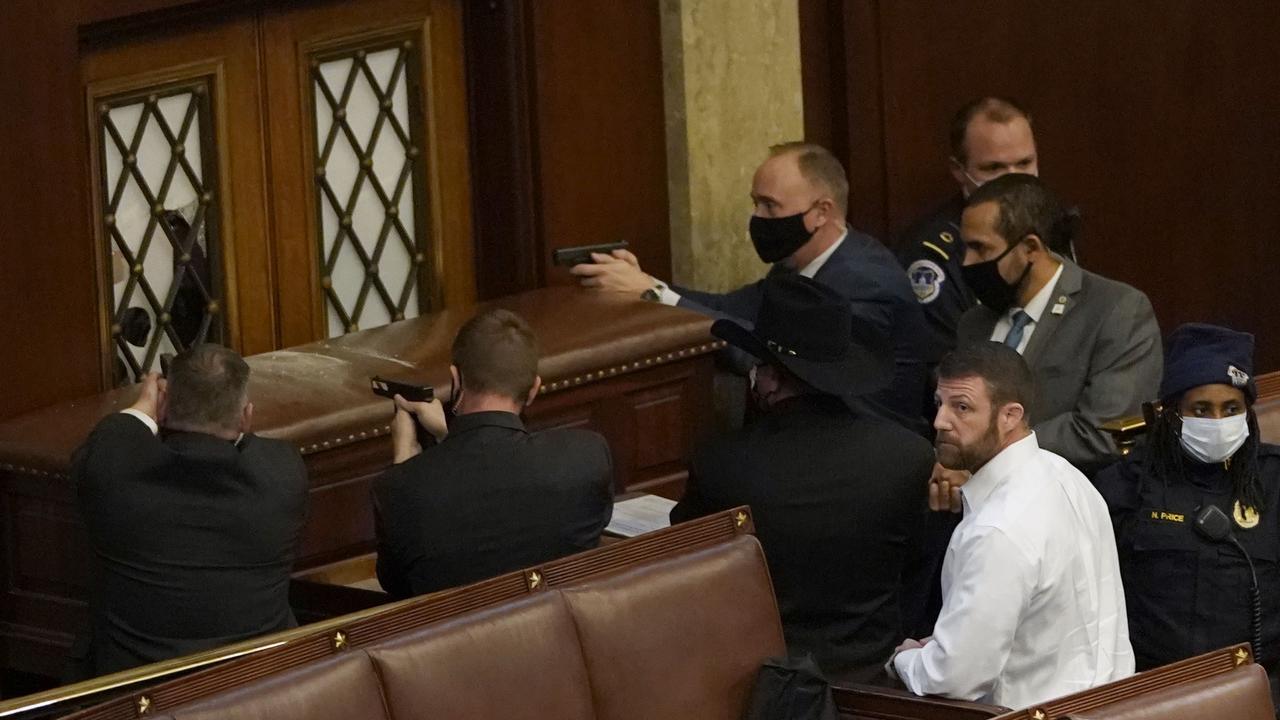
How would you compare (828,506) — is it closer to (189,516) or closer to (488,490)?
(488,490)

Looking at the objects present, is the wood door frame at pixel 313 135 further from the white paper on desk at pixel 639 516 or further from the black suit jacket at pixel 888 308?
the white paper on desk at pixel 639 516

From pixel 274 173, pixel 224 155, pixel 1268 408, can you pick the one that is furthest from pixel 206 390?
pixel 1268 408

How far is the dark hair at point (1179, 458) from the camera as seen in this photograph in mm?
4652

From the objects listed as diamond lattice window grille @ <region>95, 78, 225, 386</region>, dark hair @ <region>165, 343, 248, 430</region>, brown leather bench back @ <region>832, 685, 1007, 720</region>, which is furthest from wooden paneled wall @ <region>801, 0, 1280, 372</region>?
brown leather bench back @ <region>832, 685, 1007, 720</region>

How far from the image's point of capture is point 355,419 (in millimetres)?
5098

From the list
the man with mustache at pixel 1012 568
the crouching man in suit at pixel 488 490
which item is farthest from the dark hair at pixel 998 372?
the crouching man in suit at pixel 488 490

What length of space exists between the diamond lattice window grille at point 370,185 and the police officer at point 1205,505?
248cm

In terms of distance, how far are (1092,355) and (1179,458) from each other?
2.15 ft

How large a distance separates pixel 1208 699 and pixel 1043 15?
4.18 metres

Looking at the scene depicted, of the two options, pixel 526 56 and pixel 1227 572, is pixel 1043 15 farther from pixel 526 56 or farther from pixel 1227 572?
pixel 1227 572

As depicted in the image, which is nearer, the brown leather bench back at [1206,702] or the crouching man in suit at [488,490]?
the brown leather bench back at [1206,702]

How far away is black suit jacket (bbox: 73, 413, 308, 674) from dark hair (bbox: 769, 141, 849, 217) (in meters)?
2.03

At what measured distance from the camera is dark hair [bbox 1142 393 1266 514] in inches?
183

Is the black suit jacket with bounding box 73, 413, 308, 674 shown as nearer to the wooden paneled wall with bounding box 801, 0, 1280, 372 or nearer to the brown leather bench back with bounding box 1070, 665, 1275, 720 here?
the brown leather bench back with bounding box 1070, 665, 1275, 720
